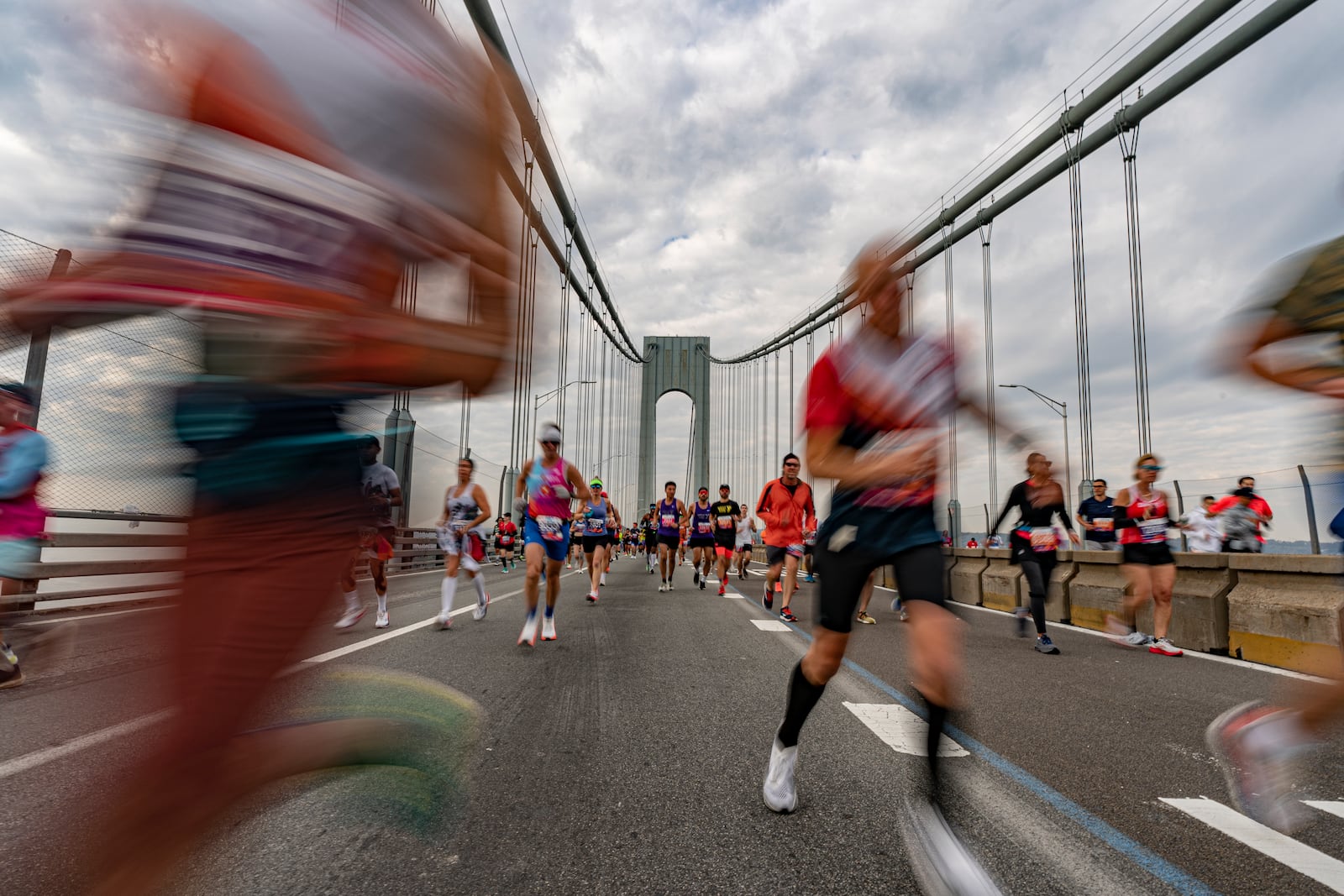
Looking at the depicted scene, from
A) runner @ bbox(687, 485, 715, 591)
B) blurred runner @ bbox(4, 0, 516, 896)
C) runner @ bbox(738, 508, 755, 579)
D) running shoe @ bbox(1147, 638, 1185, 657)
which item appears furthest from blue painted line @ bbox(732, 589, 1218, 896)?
runner @ bbox(738, 508, 755, 579)

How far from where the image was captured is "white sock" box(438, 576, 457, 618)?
678 cm

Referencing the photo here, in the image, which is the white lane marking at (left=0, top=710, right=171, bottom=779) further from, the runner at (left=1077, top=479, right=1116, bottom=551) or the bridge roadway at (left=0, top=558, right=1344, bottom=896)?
the runner at (left=1077, top=479, right=1116, bottom=551)

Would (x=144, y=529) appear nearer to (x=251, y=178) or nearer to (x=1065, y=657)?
(x=251, y=178)

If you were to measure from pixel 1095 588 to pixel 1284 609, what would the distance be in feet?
8.90

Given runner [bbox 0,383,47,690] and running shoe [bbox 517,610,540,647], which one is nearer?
runner [bbox 0,383,47,690]

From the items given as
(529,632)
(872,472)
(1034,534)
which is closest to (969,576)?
(1034,534)

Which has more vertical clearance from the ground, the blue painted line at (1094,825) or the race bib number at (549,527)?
the race bib number at (549,527)

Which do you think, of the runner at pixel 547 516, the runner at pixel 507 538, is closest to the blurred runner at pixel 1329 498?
the runner at pixel 547 516

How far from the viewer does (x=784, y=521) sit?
28.9ft

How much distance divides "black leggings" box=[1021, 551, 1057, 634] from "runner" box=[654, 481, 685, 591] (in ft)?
21.7

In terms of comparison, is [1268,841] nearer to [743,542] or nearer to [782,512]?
[782,512]

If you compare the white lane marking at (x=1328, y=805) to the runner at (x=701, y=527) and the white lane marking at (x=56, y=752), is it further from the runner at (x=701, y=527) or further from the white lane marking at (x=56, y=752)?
the runner at (x=701, y=527)

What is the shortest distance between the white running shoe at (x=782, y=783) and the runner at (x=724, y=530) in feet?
30.7

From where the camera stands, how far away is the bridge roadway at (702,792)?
1879 mm
